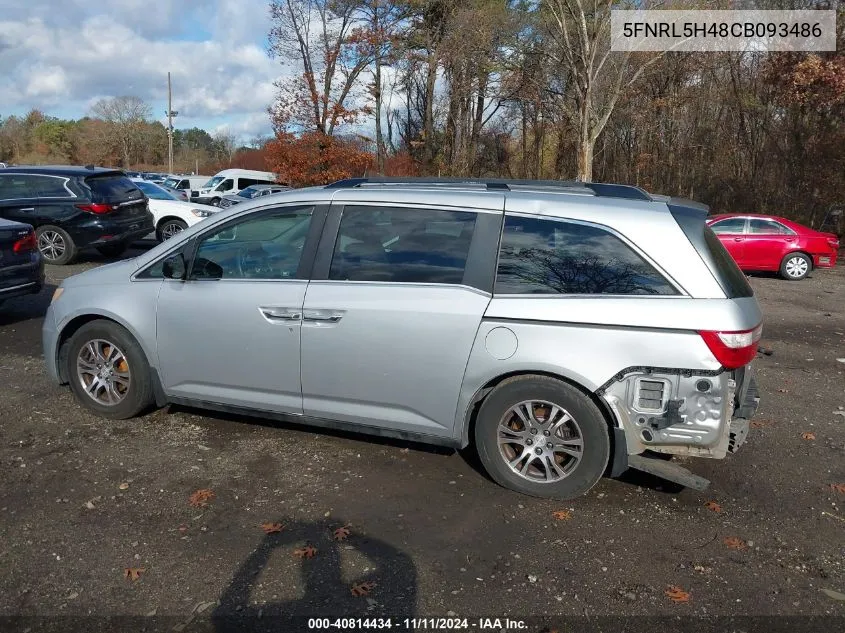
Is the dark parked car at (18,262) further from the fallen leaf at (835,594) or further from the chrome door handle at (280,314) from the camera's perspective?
the fallen leaf at (835,594)

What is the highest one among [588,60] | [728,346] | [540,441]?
[588,60]

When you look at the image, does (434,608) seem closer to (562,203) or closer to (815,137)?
(562,203)

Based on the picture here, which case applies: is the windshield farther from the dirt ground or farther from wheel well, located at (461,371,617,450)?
wheel well, located at (461,371,617,450)

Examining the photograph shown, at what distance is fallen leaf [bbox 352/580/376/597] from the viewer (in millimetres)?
3152

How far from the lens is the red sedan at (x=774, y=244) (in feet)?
49.1

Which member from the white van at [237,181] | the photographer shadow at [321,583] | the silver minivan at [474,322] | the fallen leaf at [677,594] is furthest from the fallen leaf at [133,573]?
the white van at [237,181]

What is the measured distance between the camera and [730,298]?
368cm

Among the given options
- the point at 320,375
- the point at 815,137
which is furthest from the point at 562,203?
the point at 815,137

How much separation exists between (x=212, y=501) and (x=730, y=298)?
3.08 meters

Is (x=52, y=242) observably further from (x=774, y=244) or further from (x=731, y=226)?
(x=774, y=244)

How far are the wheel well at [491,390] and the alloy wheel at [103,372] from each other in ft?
8.20

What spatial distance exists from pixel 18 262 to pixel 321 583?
6.55 meters

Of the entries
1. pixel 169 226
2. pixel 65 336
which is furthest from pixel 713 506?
pixel 169 226

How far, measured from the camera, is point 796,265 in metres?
15.0
